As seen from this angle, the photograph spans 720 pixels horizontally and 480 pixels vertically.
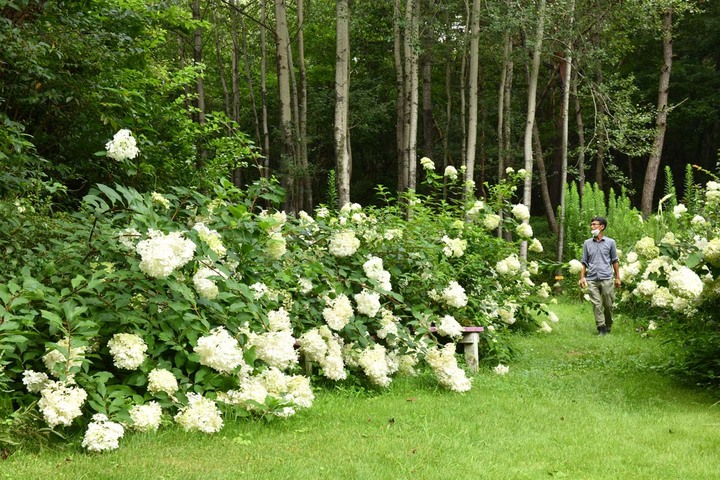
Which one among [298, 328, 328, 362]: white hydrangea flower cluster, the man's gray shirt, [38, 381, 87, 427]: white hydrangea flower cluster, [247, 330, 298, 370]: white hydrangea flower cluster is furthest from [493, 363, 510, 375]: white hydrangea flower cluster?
[38, 381, 87, 427]: white hydrangea flower cluster

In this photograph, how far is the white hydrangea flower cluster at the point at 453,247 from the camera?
269 inches

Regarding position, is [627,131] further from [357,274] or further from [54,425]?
[54,425]

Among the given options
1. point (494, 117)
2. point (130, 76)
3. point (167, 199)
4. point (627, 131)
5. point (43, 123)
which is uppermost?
point (494, 117)

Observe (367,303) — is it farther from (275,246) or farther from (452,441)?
(452,441)

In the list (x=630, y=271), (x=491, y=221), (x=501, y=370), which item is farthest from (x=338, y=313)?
(x=630, y=271)

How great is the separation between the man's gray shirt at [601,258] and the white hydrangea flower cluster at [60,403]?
7.87 metres

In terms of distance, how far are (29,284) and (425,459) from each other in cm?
240

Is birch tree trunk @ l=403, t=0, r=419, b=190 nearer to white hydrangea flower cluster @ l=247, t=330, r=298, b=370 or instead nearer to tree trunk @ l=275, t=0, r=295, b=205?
tree trunk @ l=275, t=0, r=295, b=205

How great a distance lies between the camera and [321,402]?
5.03m

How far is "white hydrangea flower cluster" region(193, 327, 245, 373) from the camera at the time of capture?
4.04 meters

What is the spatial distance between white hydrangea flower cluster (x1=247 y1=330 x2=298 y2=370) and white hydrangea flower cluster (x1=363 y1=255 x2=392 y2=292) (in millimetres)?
1316

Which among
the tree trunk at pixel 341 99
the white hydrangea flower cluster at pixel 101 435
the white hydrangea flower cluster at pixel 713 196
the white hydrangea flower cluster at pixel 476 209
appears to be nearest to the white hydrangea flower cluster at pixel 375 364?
the white hydrangea flower cluster at pixel 101 435

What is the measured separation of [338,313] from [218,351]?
4.57 feet

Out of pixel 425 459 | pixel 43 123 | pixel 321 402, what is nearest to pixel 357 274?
pixel 321 402
